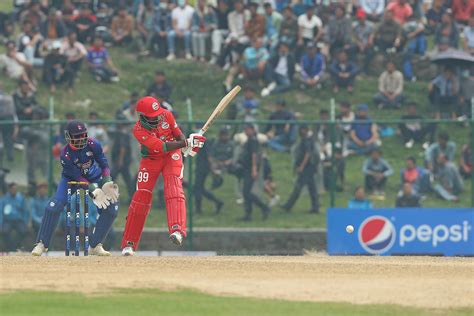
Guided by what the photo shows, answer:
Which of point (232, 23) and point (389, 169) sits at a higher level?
point (232, 23)

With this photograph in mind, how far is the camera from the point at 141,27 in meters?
32.8

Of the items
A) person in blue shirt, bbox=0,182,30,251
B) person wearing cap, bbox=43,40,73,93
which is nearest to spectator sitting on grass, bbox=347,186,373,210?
person in blue shirt, bbox=0,182,30,251

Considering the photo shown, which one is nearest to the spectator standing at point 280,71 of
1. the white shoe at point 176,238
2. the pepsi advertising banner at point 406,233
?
the pepsi advertising banner at point 406,233

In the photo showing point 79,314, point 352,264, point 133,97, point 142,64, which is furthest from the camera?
point 142,64

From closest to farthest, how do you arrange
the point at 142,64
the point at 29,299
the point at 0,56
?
1. the point at 29,299
2. the point at 0,56
3. the point at 142,64

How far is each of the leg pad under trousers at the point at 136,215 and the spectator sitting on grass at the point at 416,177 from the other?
8.06 meters

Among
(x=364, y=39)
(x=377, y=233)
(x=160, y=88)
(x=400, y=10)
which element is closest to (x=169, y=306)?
(x=377, y=233)

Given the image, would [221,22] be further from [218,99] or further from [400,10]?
[400,10]

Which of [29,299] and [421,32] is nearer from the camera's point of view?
[29,299]

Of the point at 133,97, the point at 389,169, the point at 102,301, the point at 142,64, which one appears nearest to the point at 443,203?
the point at 389,169

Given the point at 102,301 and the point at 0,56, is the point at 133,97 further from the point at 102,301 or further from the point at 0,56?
the point at 102,301

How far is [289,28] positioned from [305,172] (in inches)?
270

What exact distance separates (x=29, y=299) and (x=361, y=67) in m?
18.7

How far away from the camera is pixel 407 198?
2516 cm
